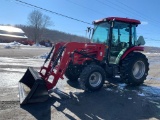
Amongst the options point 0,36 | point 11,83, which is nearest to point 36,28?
point 0,36

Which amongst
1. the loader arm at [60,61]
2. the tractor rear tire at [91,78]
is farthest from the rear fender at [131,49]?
the loader arm at [60,61]

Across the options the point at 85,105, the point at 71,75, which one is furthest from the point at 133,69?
the point at 85,105

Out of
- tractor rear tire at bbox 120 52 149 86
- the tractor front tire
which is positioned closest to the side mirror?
tractor rear tire at bbox 120 52 149 86

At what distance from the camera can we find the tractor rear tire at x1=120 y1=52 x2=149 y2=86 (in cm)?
869

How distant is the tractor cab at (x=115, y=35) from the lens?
866cm

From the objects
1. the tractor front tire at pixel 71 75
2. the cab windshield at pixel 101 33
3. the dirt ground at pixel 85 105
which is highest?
the cab windshield at pixel 101 33

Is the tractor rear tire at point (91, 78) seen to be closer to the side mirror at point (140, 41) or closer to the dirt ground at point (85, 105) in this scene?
the dirt ground at point (85, 105)

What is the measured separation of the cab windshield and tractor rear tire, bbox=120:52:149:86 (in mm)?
1209

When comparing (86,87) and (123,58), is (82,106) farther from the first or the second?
(123,58)

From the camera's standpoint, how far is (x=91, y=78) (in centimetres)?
762

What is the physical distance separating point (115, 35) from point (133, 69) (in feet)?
5.26

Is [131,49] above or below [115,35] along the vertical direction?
below

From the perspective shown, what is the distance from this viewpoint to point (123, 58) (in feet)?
29.0

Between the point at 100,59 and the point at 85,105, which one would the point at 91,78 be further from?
the point at 85,105
